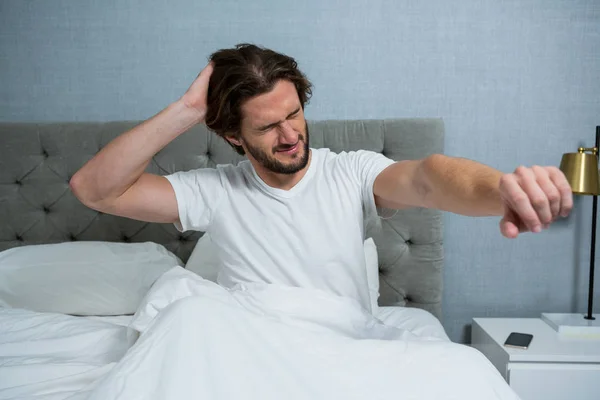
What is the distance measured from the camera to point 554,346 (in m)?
1.74

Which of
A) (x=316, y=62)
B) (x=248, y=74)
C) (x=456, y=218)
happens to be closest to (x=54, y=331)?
(x=248, y=74)

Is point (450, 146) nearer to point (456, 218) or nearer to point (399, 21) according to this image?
point (456, 218)

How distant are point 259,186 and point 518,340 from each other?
1.03 meters

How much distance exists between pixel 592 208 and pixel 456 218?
0.52 m

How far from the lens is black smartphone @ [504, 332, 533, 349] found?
5.65ft

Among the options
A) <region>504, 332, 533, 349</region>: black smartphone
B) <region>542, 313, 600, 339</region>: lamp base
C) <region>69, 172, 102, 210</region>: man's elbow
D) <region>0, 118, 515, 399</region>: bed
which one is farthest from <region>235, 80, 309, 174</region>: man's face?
<region>542, 313, 600, 339</region>: lamp base

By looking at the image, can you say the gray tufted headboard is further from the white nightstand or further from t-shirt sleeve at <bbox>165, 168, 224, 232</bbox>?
t-shirt sleeve at <bbox>165, 168, 224, 232</bbox>

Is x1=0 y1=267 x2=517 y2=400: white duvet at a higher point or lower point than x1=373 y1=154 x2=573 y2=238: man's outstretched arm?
lower

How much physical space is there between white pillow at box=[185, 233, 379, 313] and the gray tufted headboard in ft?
0.45

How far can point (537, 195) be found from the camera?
70 cm

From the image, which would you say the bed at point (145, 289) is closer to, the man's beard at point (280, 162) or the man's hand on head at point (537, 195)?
the man's beard at point (280, 162)

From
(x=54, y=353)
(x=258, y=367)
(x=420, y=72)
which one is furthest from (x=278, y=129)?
(x=420, y=72)

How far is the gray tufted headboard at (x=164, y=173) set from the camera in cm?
200

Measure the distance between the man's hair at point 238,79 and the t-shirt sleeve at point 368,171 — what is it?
0.92 feet
